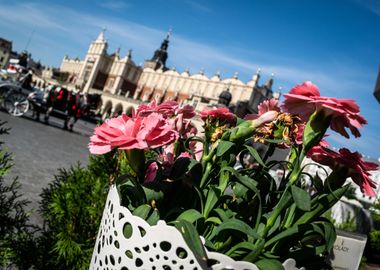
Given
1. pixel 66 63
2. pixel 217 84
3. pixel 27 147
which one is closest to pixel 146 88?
pixel 217 84

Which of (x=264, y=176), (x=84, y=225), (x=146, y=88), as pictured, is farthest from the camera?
(x=146, y=88)

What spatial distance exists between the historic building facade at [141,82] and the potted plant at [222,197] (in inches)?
1700

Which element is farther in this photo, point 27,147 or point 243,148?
point 27,147

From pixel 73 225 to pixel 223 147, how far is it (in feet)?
3.62

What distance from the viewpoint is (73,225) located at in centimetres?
159

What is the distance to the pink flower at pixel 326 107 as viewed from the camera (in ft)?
1.97

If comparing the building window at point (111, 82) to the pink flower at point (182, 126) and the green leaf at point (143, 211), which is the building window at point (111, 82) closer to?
the pink flower at point (182, 126)

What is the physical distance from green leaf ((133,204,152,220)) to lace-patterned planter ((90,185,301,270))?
0.08ft

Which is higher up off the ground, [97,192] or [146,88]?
[146,88]

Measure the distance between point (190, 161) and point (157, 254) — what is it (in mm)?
229

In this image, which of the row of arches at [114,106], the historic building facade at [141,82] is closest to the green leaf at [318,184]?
the historic building facade at [141,82]

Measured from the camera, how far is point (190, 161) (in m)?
0.78

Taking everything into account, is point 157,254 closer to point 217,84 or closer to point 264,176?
point 264,176

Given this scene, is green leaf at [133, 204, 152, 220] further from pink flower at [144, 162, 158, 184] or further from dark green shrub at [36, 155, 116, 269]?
dark green shrub at [36, 155, 116, 269]
